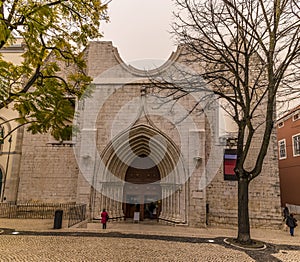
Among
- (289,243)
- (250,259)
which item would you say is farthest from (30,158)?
(289,243)

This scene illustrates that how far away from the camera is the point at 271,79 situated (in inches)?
320

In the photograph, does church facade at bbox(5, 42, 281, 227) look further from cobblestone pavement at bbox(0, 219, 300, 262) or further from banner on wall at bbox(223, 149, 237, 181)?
cobblestone pavement at bbox(0, 219, 300, 262)

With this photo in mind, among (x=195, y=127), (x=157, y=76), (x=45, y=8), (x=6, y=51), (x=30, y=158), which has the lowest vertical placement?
(x=30, y=158)

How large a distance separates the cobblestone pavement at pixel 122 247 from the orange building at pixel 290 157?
37.4 feet

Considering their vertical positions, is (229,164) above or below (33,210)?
above

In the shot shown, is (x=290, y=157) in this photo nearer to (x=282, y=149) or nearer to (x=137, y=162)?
(x=282, y=149)

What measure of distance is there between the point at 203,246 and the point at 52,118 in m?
6.32

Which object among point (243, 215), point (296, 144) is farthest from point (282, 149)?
point (243, 215)

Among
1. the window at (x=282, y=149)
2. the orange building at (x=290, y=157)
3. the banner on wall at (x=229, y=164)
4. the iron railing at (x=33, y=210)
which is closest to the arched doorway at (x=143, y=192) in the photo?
the iron railing at (x=33, y=210)

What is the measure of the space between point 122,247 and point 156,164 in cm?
666

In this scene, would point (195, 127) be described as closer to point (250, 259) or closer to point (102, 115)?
point (102, 115)

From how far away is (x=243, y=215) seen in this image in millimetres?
8141

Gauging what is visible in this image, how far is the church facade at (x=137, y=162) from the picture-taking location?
1219 cm

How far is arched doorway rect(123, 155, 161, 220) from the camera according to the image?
535 inches
